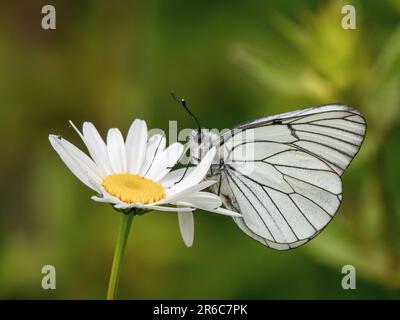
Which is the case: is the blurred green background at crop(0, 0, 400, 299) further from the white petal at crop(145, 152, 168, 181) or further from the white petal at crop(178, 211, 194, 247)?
the white petal at crop(178, 211, 194, 247)

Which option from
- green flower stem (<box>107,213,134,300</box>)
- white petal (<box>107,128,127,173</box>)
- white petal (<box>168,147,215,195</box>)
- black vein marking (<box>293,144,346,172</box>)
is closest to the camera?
green flower stem (<box>107,213,134,300</box>)

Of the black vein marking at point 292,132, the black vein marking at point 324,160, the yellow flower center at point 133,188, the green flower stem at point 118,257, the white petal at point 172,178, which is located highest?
the black vein marking at point 292,132

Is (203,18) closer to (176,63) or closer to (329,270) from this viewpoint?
(176,63)

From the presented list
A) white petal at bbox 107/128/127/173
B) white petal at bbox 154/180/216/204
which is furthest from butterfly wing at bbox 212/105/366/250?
white petal at bbox 154/180/216/204

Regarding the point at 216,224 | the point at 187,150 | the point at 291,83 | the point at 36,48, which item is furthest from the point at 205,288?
the point at 36,48

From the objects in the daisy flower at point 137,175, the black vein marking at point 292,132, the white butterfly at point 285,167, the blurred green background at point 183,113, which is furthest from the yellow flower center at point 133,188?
the blurred green background at point 183,113

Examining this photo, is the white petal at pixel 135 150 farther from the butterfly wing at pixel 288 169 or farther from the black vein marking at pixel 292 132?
the black vein marking at pixel 292 132

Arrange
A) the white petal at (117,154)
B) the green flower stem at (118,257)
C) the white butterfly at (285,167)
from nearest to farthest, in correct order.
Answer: the green flower stem at (118,257) < the white petal at (117,154) < the white butterfly at (285,167)
